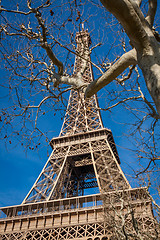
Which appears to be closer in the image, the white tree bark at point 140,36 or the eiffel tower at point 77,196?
the white tree bark at point 140,36

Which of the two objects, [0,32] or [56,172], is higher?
[56,172]

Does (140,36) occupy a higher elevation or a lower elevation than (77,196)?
lower

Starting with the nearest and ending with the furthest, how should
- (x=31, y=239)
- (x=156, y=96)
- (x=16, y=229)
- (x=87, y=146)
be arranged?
(x=156, y=96), (x=31, y=239), (x=16, y=229), (x=87, y=146)

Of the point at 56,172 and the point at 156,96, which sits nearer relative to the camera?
the point at 156,96

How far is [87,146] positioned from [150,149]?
18536 mm

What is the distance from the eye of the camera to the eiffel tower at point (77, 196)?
1484cm

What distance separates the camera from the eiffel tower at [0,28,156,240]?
14844 mm

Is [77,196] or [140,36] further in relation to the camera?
[77,196]

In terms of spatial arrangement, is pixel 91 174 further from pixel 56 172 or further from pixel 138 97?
pixel 138 97

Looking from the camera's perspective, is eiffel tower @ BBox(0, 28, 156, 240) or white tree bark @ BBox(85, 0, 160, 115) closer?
white tree bark @ BBox(85, 0, 160, 115)

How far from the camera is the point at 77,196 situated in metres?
22.5

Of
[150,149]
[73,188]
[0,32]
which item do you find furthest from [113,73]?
[73,188]

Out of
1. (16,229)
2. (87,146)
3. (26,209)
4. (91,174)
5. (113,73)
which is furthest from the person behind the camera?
(91,174)

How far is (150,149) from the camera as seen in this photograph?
548 centimetres
